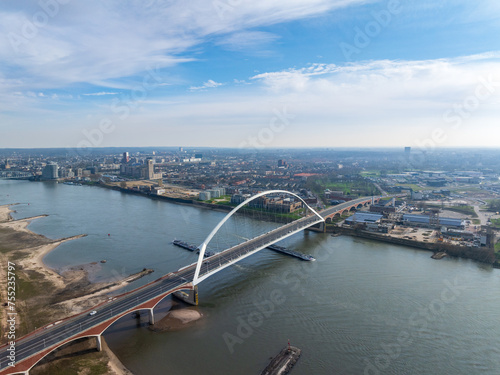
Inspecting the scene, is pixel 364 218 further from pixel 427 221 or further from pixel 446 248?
pixel 446 248

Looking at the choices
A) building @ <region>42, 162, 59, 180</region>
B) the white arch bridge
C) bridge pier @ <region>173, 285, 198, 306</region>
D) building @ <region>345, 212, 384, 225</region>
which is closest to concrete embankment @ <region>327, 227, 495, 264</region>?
building @ <region>345, 212, 384, 225</region>

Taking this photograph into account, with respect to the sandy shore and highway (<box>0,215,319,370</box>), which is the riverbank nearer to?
highway (<box>0,215,319,370</box>)

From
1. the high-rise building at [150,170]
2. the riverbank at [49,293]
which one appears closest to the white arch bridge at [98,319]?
the riverbank at [49,293]

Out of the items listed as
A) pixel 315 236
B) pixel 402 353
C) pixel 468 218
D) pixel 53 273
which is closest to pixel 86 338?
pixel 53 273

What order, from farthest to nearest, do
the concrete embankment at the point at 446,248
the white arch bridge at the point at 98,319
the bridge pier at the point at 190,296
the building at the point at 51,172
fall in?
the building at the point at 51,172 < the concrete embankment at the point at 446,248 < the bridge pier at the point at 190,296 < the white arch bridge at the point at 98,319

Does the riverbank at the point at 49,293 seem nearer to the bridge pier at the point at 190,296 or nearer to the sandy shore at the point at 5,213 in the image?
the bridge pier at the point at 190,296

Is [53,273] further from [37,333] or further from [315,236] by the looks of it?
[315,236]

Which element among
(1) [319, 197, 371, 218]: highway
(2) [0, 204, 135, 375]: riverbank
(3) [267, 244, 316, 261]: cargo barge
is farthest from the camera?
(1) [319, 197, 371, 218]: highway
